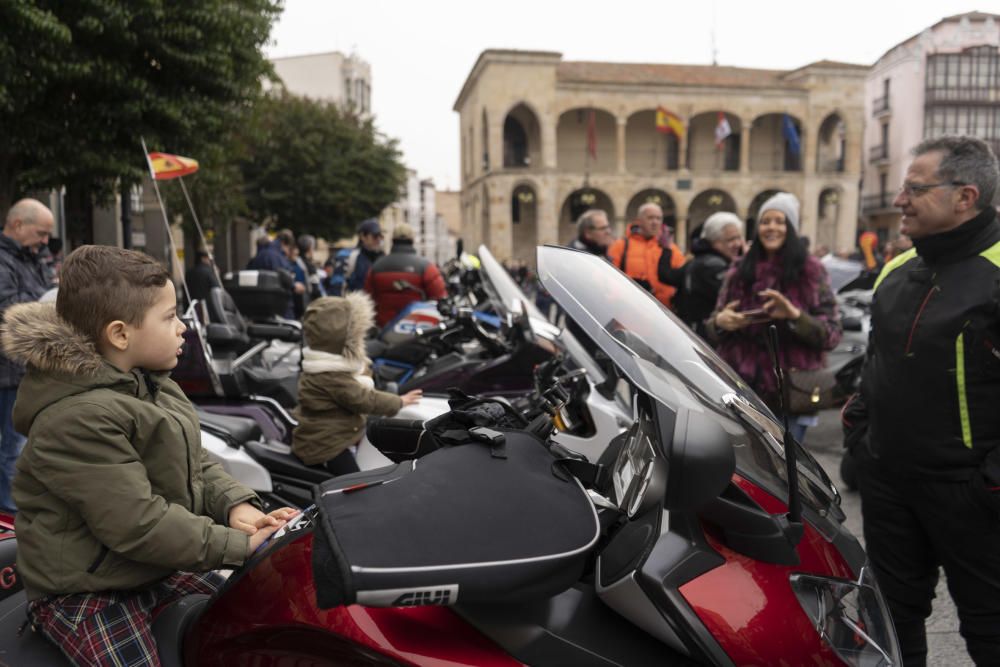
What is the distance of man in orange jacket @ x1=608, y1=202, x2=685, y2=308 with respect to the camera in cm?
666

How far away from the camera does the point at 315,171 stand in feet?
94.6

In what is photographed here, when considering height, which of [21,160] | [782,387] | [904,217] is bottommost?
[782,387]

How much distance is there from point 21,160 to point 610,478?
1127cm

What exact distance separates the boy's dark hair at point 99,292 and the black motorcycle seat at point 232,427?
6.51ft

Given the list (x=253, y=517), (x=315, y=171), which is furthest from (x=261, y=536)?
(x=315, y=171)

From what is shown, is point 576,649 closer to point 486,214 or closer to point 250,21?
point 250,21

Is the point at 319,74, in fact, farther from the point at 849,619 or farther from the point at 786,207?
the point at 849,619

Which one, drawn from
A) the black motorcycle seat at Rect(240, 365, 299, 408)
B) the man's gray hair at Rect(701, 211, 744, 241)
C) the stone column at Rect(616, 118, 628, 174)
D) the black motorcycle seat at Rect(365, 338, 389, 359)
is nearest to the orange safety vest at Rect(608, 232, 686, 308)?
the man's gray hair at Rect(701, 211, 744, 241)

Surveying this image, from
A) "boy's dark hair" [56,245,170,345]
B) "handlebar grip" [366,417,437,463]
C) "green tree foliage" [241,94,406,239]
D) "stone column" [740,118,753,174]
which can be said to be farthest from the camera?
"stone column" [740,118,753,174]

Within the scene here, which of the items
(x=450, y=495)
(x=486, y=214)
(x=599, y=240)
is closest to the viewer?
(x=450, y=495)

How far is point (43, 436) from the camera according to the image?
5.08 ft

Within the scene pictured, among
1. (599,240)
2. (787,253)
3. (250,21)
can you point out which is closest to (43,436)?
(787,253)

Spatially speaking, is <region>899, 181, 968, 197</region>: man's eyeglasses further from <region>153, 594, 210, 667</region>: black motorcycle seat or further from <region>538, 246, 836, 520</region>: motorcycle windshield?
<region>153, 594, 210, 667</region>: black motorcycle seat

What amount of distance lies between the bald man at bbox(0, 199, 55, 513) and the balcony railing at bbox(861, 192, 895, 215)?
2154 inches
